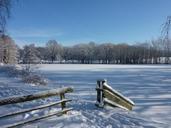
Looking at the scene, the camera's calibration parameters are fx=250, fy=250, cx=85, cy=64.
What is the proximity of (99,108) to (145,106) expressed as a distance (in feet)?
14.4

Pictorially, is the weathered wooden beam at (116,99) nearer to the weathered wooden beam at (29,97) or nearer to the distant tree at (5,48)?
the weathered wooden beam at (29,97)

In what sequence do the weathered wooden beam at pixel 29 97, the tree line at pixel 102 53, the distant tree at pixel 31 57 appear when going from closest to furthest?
the weathered wooden beam at pixel 29 97 → the distant tree at pixel 31 57 → the tree line at pixel 102 53

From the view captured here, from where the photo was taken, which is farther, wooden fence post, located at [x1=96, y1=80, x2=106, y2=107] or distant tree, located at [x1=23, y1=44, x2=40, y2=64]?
distant tree, located at [x1=23, y1=44, x2=40, y2=64]

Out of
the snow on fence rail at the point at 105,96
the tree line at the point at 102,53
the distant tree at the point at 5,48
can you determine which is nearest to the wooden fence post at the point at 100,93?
the snow on fence rail at the point at 105,96

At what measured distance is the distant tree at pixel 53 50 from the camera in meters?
138

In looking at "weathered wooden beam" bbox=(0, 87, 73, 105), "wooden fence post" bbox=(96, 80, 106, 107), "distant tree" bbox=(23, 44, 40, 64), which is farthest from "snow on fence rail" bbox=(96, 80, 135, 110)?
"distant tree" bbox=(23, 44, 40, 64)

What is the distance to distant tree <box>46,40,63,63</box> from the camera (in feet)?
452

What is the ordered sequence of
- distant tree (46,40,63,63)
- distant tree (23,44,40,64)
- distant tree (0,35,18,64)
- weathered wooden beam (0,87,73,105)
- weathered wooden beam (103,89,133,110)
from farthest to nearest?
distant tree (46,40,63,63)
distant tree (23,44,40,64)
distant tree (0,35,18,64)
weathered wooden beam (103,89,133,110)
weathered wooden beam (0,87,73,105)

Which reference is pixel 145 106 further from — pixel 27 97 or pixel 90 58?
pixel 90 58

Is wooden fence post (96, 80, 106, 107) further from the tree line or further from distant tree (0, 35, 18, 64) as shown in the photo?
the tree line

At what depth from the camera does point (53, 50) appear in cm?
14150

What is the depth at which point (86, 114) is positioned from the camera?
7684 millimetres

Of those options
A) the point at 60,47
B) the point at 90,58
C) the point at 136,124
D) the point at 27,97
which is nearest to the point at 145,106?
the point at 136,124

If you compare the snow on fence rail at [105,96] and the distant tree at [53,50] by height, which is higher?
the distant tree at [53,50]
